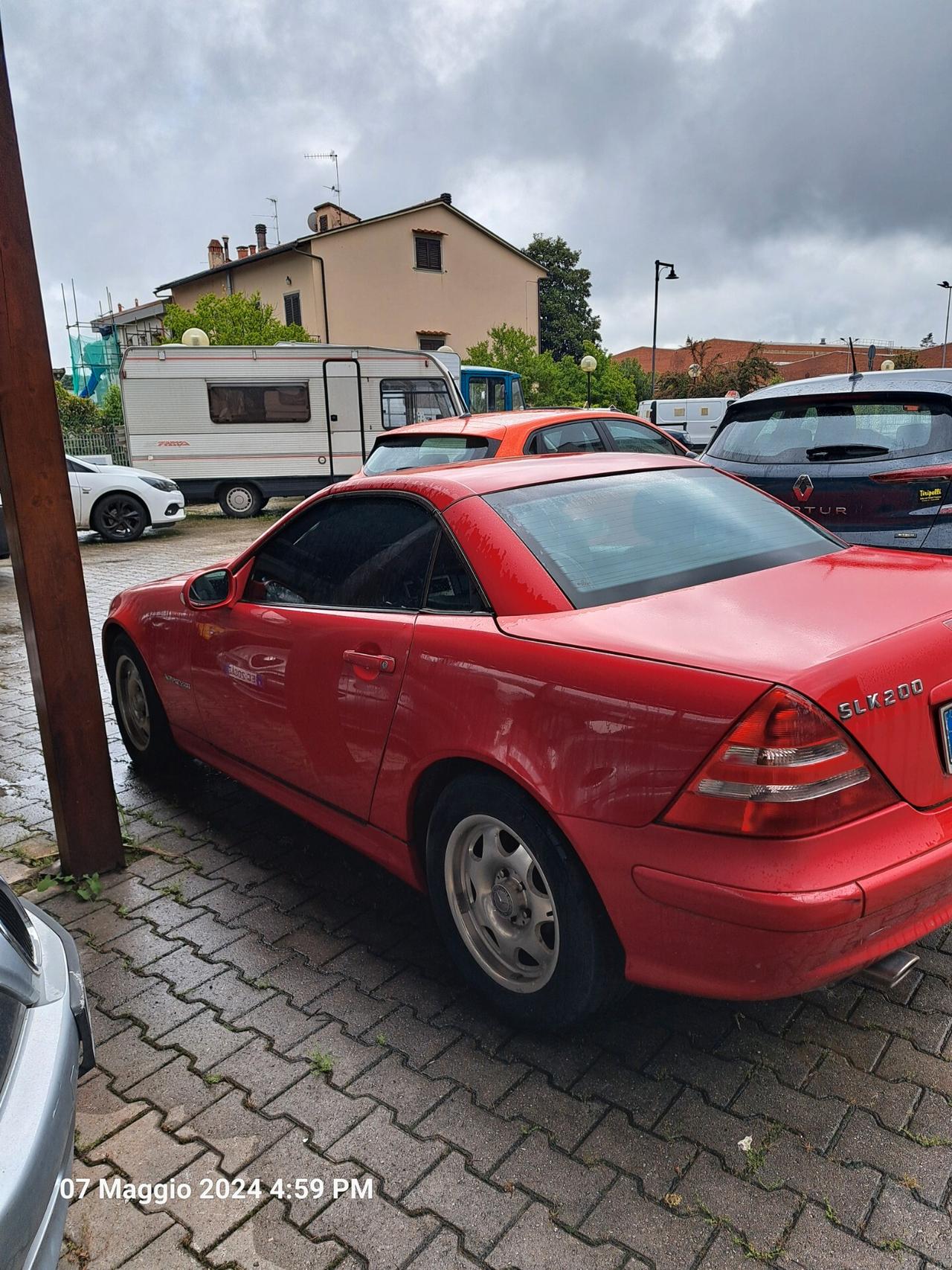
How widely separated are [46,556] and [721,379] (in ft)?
177

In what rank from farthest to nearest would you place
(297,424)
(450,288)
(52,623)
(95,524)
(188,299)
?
(188,299)
(450,288)
(297,424)
(95,524)
(52,623)

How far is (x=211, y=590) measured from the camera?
154 inches

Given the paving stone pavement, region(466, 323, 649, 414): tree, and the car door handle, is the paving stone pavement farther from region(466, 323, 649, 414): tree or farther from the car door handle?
region(466, 323, 649, 414): tree

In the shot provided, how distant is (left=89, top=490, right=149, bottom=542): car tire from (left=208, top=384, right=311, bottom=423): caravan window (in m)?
3.44

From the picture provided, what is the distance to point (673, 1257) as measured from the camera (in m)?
1.97

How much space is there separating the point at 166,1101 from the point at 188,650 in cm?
197

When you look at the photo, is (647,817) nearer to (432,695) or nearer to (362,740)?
(432,695)

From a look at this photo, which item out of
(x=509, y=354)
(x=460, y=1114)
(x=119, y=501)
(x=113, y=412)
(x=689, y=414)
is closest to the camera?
(x=460, y=1114)

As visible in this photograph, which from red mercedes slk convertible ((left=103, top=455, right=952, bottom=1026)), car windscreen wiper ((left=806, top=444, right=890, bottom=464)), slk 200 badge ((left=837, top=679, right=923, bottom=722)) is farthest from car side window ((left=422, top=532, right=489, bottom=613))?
car windscreen wiper ((left=806, top=444, right=890, bottom=464))

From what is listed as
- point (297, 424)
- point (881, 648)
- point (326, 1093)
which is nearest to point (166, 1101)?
point (326, 1093)

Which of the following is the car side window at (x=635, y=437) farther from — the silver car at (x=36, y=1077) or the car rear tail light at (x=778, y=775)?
the silver car at (x=36, y=1077)

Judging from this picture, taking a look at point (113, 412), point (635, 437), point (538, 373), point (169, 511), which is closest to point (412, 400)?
A: point (169, 511)

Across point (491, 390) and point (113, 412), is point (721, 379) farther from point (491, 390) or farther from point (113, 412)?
point (491, 390)

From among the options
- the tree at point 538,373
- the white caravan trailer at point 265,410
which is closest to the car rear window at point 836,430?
the white caravan trailer at point 265,410
